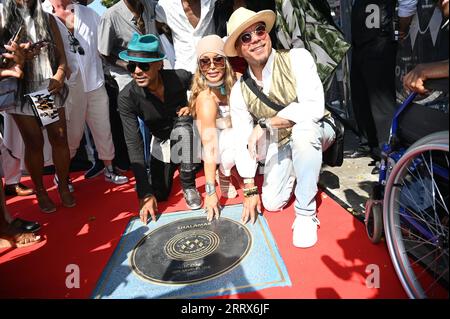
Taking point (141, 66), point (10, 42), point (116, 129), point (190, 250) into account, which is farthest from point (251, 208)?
point (116, 129)

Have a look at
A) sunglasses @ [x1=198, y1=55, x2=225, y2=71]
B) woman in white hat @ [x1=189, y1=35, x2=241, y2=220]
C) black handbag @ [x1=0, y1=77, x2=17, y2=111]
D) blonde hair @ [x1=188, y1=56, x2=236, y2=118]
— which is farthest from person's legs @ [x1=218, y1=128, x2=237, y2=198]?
black handbag @ [x1=0, y1=77, x2=17, y2=111]

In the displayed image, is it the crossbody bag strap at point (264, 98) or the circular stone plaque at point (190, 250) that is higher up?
the crossbody bag strap at point (264, 98)

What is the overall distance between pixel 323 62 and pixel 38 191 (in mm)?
3287

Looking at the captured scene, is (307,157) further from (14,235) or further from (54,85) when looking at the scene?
(14,235)

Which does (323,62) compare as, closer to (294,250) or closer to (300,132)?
(300,132)

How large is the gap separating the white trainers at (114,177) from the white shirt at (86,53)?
106 centimetres

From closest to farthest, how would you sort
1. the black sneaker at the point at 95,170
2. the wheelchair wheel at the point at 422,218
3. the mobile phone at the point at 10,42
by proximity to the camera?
→ the wheelchair wheel at the point at 422,218 < the mobile phone at the point at 10,42 < the black sneaker at the point at 95,170

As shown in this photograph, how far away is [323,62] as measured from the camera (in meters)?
3.39

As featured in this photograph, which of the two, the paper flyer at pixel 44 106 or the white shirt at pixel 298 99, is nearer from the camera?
the white shirt at pixel 298 99

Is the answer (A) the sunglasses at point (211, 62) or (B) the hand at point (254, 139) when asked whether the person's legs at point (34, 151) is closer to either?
(A) the sunglasses at point (211, 62)

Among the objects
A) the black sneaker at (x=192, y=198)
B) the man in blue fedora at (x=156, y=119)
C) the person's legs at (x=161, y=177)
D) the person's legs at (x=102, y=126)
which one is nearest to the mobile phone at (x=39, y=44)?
the man in blue fedora at (x=156, y=119)

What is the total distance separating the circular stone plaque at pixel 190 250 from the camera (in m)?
2.31

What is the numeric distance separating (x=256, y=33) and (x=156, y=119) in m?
1.36

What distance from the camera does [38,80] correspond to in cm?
306
